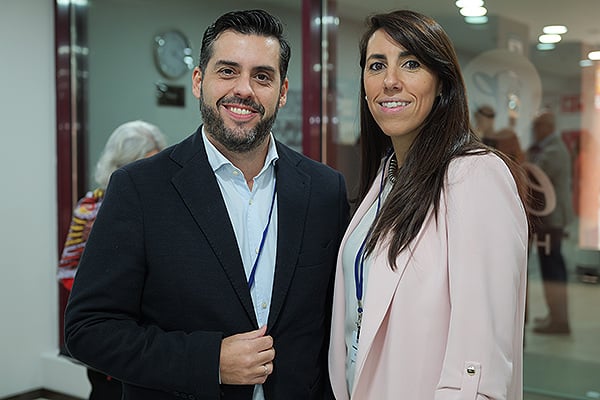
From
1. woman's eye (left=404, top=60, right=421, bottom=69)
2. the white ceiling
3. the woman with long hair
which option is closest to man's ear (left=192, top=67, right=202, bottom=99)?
the woman with long hair

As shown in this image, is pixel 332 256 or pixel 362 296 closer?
pixel 362 296

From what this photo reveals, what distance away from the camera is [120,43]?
4.96 metres

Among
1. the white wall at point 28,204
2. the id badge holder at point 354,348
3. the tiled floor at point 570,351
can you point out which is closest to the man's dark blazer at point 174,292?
the id badge holder at point 354,348

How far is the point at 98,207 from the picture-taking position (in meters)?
3.43

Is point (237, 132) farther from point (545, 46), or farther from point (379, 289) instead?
point (545, 46)

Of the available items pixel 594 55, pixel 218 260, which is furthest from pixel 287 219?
pixel 594 55

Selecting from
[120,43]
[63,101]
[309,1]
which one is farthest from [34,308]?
[309,1]

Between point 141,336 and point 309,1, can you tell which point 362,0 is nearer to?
point 309,1

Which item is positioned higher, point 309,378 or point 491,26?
point 491,26

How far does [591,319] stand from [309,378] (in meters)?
2.15

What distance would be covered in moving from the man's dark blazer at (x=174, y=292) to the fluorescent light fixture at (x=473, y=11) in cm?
220

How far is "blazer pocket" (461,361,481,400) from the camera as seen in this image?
1.65 m

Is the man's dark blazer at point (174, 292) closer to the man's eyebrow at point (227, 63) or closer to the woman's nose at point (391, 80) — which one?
the man's eyebrow at point (227, 63)

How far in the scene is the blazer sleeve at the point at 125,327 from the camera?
5.97 feet
